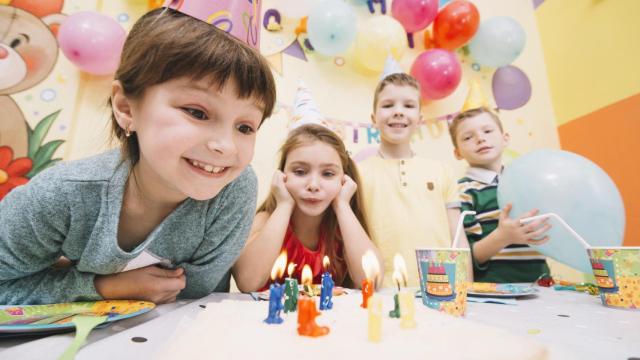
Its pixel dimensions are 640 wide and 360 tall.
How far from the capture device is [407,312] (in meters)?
0.45

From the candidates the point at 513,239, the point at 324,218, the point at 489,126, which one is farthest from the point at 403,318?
the point at 489,126

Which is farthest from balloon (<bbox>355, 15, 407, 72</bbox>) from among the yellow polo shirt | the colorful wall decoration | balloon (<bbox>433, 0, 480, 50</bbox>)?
the yellow polo shirt

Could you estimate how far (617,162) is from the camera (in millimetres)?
2025

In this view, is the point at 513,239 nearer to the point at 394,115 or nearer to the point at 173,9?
the point at 394,115

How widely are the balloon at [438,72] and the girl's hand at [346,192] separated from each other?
109 cm

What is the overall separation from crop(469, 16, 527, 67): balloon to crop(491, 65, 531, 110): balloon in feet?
0.62

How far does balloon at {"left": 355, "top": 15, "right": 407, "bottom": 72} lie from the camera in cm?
208

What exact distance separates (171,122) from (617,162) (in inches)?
94.5

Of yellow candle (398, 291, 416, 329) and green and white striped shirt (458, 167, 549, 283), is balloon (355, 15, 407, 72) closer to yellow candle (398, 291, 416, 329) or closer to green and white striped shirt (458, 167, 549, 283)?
green and white striped shirt (458, 167, 549, 283)

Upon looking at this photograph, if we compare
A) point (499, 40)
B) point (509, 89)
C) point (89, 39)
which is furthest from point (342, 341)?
point (509, 89)

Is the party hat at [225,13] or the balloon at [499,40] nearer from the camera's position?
the party hat at [225,13]

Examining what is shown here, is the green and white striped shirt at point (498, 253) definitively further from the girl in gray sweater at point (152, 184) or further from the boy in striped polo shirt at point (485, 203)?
the girl in gray sweater at point (152, 184)

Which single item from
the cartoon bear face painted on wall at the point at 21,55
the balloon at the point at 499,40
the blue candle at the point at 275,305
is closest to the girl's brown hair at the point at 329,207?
the blue candle at the point at 275,305

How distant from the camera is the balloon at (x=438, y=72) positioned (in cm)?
210
